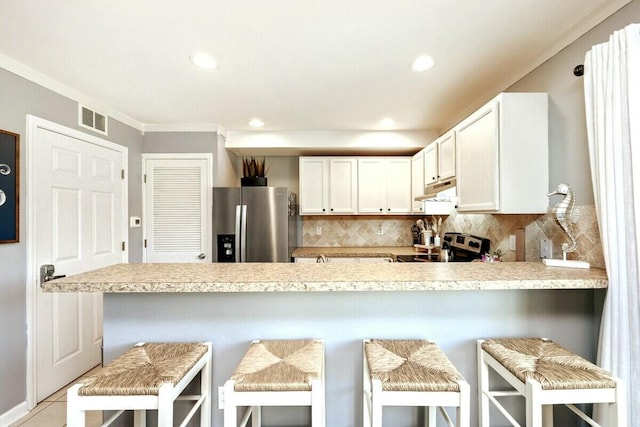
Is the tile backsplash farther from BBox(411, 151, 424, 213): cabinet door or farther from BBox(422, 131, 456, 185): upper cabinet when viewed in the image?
BBox(422, 131, 456, 185): upper cabinet

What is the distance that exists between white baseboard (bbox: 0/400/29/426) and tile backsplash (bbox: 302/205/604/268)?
2.93 metres

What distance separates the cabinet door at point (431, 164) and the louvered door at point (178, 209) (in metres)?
2.41

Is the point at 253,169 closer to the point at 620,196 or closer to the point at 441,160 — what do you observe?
the point at 441,160

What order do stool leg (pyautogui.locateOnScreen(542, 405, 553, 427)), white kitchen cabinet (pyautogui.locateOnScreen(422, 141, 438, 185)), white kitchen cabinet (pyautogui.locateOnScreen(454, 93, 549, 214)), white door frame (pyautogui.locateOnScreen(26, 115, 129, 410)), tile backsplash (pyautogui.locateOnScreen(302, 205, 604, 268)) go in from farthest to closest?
white kitchen cabinet (pyautogui.locateOnScreen(422, 141, 438, 185)) < white door frame (pyautogui.locateOnScreen(26, 115, 129, 410)) < white kitchen cabinet (pyautogui.locateOnScreen(454, 93, 549, 214)) < tile backsplash (pyautogui.locateOnScreen(302, 205, 604, 268)) < stool leg (pyautogui.locateOnScreen(542, 405, 553, 427))

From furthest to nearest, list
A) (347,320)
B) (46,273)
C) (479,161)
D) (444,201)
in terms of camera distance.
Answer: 1. (444,201)
2. (46,273)
3. (479,161)
4. (347,320)

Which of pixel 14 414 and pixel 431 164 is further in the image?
pixel 431 164

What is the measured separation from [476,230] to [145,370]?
8.94 feet

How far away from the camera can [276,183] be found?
164 inches

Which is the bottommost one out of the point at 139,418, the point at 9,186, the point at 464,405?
the point at 139,418

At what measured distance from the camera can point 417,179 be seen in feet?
11.5

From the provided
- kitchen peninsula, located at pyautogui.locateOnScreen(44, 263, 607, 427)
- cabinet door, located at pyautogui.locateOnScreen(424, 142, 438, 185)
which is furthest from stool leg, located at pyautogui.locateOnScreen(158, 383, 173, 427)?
cabinet door, located at pyautogui.locateOnScreen(424, 142, 438, 185)

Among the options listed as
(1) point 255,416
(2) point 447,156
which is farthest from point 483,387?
(2) point 447,156

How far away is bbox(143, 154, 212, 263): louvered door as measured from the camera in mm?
3307

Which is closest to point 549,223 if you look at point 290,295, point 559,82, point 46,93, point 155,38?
point 559,82
